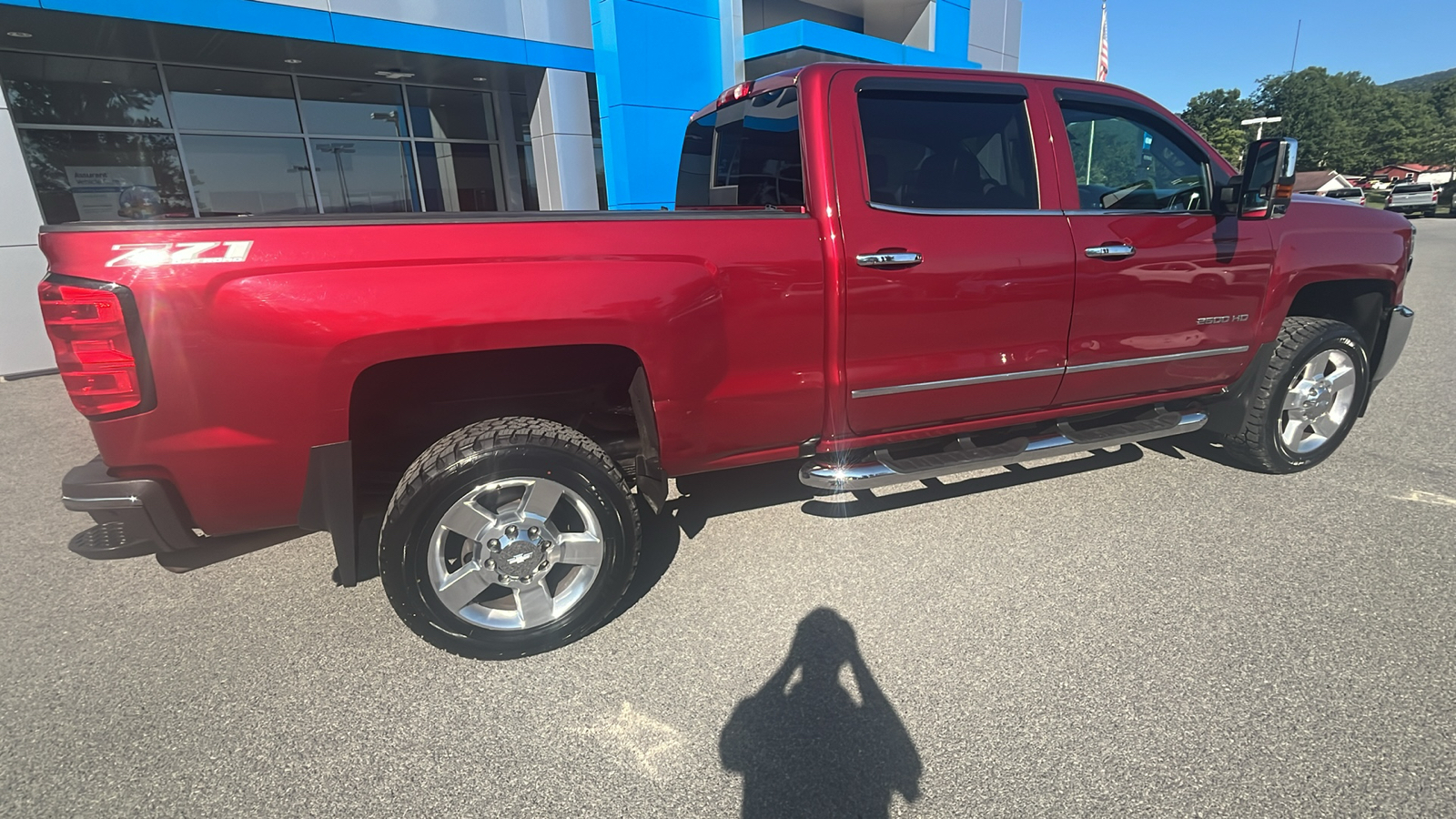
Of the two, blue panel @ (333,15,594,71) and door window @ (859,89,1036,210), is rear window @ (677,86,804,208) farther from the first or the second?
blue panel @ (333,15,594,71)

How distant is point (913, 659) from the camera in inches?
100.0

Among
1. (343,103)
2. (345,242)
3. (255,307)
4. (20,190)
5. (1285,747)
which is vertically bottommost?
(1285,747)

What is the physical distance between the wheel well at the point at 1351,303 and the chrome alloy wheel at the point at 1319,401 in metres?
0.30

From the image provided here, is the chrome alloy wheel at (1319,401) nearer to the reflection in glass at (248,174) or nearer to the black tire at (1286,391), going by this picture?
the black tire at (1286,391)

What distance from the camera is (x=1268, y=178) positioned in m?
3.25

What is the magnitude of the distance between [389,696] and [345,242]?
1.50 metres

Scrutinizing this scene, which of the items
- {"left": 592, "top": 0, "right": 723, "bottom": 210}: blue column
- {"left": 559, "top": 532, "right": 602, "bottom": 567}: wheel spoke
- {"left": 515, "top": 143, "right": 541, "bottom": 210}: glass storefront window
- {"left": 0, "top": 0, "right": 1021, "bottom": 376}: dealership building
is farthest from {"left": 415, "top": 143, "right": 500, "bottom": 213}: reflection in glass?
{"left": 559, "top": 532, "right": 602, "bottom": 567}: wheel spoke

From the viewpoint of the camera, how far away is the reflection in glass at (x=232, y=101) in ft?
31.0

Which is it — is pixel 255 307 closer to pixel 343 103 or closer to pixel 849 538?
pixel 849 538

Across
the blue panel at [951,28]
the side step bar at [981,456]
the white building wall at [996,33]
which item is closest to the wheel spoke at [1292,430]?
the side step bar at [981,456]

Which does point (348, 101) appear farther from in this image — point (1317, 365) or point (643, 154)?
point (1317, 365)

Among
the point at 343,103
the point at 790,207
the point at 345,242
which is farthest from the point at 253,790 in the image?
the point at 343,103

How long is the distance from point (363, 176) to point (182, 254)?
424 inches

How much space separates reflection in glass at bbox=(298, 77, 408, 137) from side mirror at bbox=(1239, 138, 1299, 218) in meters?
11.6
